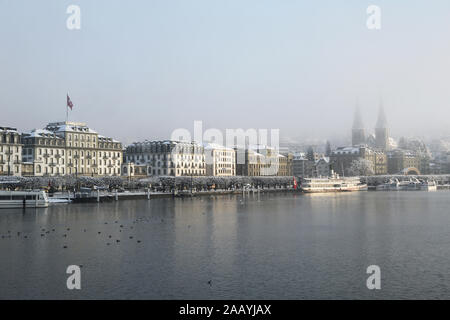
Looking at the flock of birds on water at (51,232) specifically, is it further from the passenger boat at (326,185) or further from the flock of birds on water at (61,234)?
the passenger boat at (326,185)

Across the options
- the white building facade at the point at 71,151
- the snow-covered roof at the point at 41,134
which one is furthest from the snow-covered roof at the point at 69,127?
the snow-covered roof at the point at 41,134

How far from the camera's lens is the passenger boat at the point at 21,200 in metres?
79.6

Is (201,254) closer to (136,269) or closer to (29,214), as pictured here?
(136,269)

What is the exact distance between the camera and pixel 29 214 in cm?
6944

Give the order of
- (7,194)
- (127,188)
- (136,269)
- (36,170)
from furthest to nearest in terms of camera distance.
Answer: (127,188), (36,170), (7,194), (136,269)

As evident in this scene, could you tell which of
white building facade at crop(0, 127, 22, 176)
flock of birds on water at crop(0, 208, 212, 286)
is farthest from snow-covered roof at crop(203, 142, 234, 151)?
flock of birds on water at crop(0, 208, 212, 286)

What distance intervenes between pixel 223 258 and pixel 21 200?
54555mm

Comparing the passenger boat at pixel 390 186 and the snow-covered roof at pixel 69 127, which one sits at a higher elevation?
the snow-covered roof at pixel 69 127

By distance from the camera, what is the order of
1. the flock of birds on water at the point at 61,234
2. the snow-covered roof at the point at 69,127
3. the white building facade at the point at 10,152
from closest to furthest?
the flock of birds on water at the point at 61,234
the white building facade at the point at 10,152
the snow-covered roof at the point at 69,127

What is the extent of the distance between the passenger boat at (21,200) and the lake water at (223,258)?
66.6ft

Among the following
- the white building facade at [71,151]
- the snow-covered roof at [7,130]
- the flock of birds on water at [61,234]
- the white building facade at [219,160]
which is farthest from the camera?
the white building facade at [219,160]

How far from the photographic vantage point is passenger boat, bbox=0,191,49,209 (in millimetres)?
79625
